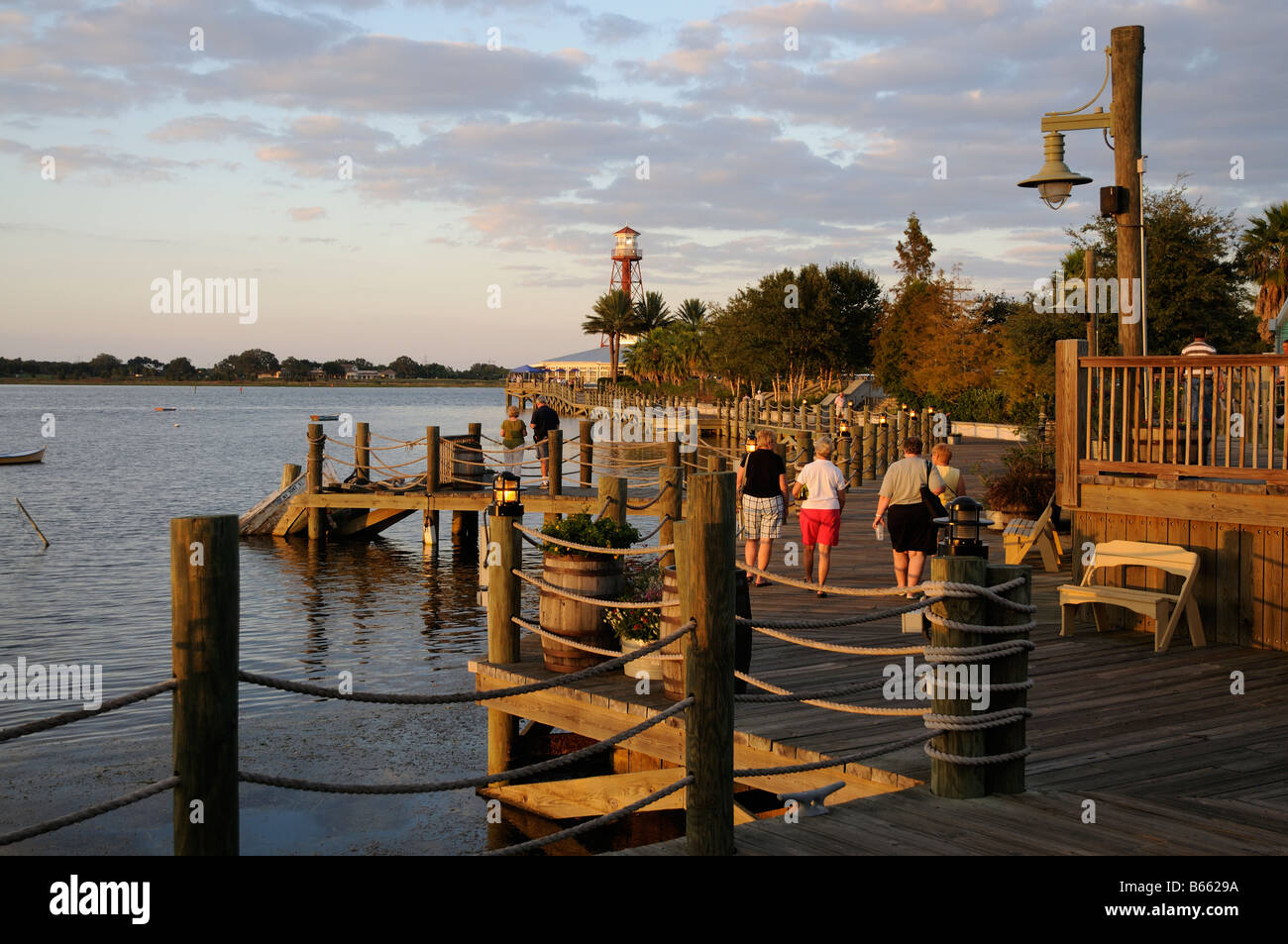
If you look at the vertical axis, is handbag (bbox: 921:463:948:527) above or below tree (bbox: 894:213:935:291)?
below

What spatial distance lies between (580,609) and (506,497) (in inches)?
50.6

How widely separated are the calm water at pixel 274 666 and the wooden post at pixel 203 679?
5.21 metres

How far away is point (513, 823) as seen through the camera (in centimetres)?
960

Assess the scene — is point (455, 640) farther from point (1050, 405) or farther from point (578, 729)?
point (1050, 405)

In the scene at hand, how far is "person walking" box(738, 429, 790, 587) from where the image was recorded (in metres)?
12.3

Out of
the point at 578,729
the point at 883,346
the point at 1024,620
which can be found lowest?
the point at 578,729

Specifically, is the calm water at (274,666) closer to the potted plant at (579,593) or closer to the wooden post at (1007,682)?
the potted plant at (579,593)

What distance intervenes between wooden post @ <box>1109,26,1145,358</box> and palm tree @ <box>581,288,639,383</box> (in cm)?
9497

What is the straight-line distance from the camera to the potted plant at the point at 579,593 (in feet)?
28.8

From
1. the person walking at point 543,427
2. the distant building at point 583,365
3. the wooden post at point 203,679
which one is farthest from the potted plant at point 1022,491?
the distant building at point 583,365

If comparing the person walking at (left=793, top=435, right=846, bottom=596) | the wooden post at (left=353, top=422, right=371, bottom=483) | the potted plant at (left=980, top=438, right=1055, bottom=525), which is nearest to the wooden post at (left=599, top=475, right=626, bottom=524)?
the person walking at (left=793, top=435, right=846, bottom=596)

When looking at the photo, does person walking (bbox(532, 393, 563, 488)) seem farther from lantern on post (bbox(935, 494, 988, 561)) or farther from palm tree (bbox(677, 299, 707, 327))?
palm tree (bbox(677, 299, 707, 327))

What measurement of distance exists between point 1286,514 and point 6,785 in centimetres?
1126
